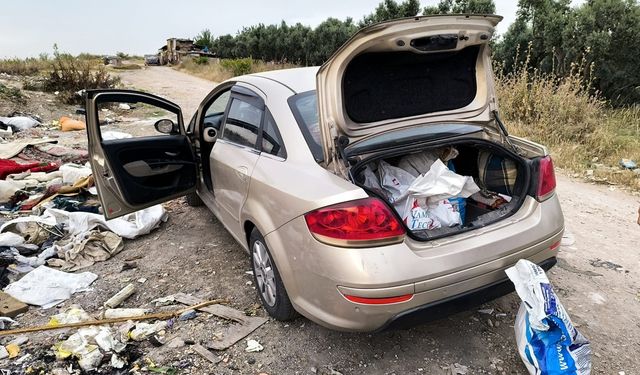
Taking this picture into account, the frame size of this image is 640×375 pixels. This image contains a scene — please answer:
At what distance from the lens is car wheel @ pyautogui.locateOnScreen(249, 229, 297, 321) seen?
262 centimetres

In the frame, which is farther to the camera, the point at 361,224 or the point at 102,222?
the point at 102,222

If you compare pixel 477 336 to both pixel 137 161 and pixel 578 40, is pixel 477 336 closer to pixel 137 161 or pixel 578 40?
pixel 137 161

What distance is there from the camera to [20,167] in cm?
620

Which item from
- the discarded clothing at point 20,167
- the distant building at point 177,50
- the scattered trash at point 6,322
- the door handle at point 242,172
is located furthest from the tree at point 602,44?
the distant building at point 177,50

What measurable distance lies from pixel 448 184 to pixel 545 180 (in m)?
0.56

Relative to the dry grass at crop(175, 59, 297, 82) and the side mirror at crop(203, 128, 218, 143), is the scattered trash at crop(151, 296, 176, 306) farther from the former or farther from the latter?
the dry grass at crop(175, 59, 297, 82)

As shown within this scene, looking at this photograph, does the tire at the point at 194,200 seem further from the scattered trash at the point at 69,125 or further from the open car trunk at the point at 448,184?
the scattered trash at the point at 69,125

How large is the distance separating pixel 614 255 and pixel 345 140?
2860 millimetres

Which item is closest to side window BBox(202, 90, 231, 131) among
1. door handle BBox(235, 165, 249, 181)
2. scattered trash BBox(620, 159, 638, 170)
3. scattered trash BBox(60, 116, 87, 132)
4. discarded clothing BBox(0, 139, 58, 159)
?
door handle BBox(235, 165, 249, 181)

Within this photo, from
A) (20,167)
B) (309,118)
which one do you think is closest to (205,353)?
(309,118)

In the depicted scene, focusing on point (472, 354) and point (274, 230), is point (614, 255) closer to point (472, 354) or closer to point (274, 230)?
point (472, 354)

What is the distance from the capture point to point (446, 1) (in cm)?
1714

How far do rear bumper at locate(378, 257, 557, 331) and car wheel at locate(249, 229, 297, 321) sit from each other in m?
0.73

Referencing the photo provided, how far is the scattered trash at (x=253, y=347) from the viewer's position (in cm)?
258
